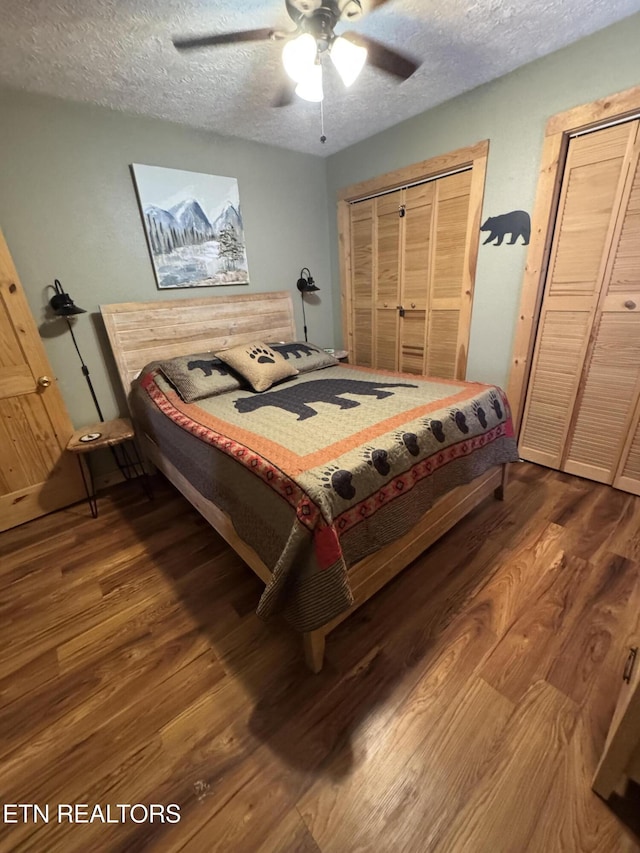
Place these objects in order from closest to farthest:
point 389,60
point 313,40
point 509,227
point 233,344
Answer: point 313,40 < point 389,60 < point 509,227 < point 233,344

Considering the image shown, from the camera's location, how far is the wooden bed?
1351 millimetres

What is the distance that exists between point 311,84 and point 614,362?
6.95ft

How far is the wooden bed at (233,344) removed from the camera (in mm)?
1351

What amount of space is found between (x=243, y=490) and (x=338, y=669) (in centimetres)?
75

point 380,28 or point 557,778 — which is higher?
point 380,28

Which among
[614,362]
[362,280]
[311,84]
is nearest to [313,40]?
[311,84]

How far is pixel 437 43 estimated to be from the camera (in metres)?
1.70

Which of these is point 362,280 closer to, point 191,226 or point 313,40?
point 191,226

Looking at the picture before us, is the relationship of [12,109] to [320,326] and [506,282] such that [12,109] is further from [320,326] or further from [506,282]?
[506,282]

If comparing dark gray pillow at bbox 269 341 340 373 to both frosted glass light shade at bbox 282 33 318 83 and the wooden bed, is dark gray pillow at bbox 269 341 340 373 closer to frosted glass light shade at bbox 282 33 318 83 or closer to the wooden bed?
the wooden bed

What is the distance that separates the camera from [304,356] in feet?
8.77

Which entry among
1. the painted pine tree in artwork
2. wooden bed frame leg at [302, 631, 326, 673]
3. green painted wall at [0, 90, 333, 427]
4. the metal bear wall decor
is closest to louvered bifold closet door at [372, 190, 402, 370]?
the metal bear wall decor

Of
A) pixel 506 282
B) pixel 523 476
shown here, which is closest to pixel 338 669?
pixel 523 476

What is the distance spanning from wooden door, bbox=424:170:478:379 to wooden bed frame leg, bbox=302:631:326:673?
2.21m
